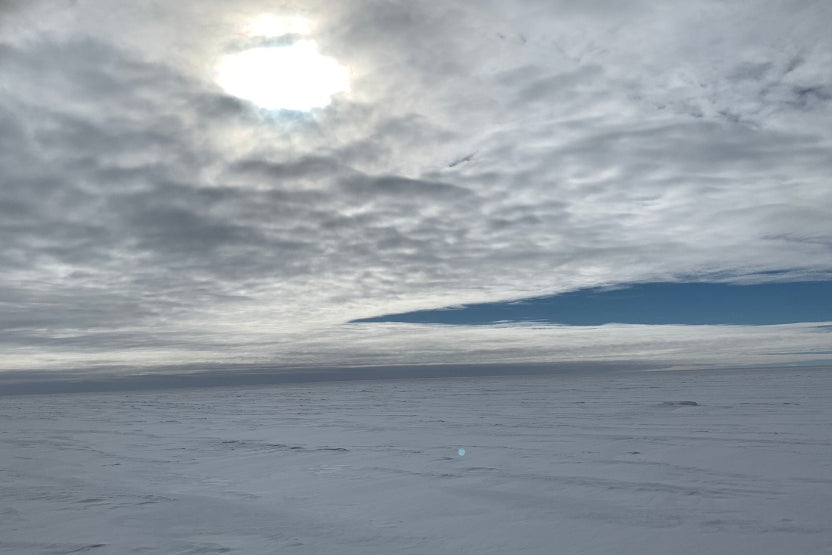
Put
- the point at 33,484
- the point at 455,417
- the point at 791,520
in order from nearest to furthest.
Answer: the point at 791,520 < the point at 33,484 < the point at 455,417

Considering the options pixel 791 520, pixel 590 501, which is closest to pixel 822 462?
pixel 791 520

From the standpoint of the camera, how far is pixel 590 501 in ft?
21.7

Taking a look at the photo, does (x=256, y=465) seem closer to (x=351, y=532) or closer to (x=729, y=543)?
(x=351, y=532)

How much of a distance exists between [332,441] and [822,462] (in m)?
9.97

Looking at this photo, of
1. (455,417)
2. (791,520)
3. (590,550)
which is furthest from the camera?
(455,417)

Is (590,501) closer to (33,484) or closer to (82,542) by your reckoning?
(82,542)

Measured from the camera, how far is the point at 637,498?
6.63 m

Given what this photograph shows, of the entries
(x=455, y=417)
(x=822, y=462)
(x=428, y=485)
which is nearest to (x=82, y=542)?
(x=428, y=485)

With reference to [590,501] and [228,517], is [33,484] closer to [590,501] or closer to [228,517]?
[228,517]

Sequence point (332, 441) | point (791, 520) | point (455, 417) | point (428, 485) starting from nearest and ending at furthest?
1. point (791, 520)
2. point (428, 485)
3. point (332, 441)
4. point (455, 417)

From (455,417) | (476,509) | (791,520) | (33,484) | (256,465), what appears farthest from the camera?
(455,417)

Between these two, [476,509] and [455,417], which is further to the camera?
[455,417]

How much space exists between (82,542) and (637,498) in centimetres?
642

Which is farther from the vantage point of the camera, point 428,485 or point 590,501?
point 428,485
